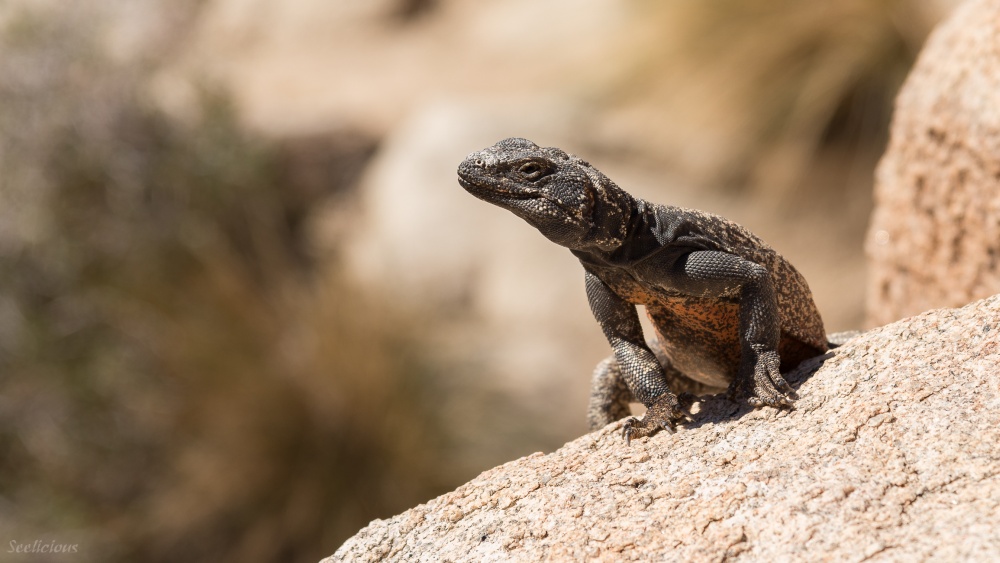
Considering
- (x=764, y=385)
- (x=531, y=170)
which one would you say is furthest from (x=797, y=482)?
(x=531, y=170)

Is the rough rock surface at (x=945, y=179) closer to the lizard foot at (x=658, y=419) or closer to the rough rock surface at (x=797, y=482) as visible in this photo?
the rough rock surface at (x=797, y=482)

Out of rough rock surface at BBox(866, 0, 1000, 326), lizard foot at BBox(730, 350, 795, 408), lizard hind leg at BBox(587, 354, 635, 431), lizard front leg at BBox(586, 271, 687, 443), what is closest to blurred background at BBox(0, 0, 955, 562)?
rough rock surface at BBox(866, 0, 1000, 326)

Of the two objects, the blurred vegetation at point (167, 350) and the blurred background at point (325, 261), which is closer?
the blurred vegetation at point (167, 350)

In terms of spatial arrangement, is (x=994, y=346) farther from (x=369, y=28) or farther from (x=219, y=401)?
(x=369, y=28)

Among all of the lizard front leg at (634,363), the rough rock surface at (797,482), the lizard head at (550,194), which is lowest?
the rough rock surface at (797,482)

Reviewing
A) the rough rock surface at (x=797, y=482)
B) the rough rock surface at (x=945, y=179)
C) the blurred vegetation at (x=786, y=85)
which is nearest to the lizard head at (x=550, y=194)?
the rough rock surface at (x=797, y=482)

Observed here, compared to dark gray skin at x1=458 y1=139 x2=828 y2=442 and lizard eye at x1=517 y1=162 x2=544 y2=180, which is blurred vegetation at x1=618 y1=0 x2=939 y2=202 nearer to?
dark gray skin at x1=458 y1=139 x2=828 y2=442
